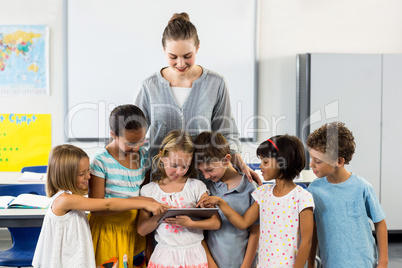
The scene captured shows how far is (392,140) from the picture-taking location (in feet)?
13.5

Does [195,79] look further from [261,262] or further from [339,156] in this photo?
[261,262]

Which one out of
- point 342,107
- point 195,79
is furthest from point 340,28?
point 195,79

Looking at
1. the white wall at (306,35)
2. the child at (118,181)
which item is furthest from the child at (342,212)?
the white wall at (306,35)

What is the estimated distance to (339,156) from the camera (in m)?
1.89

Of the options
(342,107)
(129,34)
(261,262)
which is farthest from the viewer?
(129,34)

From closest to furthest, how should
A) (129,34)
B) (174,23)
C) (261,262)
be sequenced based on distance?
(261,262) < (174,23) < (129,34)

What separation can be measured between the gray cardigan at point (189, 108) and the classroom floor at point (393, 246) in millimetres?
2305

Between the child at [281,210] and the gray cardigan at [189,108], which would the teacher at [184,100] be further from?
the child at [281,210]

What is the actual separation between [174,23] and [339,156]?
93cm

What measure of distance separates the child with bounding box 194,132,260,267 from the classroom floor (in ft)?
6.97

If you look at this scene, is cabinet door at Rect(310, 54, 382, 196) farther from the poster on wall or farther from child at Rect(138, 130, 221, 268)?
the poster on wall

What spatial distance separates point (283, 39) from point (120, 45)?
1.64m

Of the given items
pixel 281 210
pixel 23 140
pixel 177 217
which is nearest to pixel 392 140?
pixel 281 210

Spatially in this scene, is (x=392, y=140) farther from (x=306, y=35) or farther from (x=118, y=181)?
(x=118, y=181)
